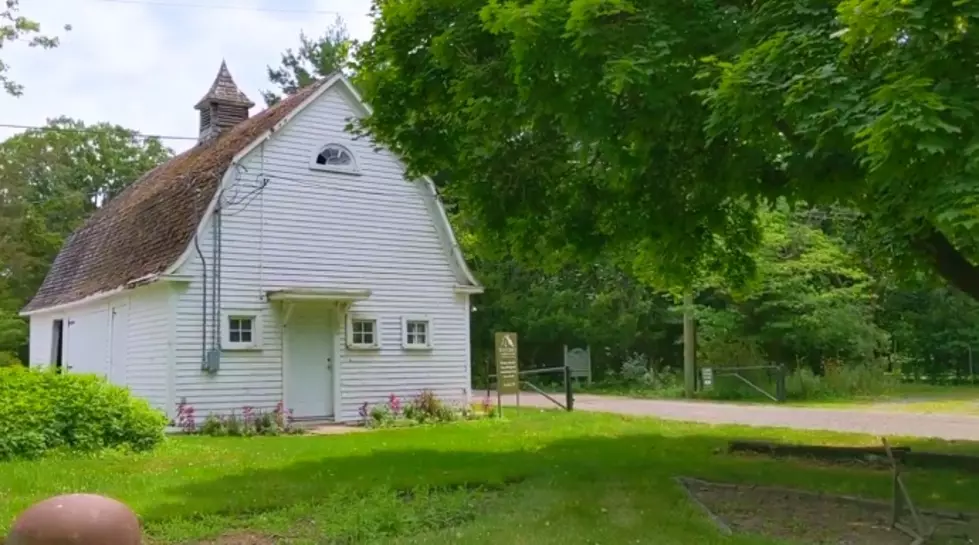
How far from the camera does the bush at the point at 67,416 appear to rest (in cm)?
1095

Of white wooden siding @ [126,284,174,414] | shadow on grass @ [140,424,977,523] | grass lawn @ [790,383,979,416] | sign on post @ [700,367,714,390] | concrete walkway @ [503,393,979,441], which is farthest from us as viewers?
sign on post @ [700,367,714,390]

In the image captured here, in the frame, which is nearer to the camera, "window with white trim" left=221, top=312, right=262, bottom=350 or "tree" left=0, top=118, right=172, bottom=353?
"window with white trim" left=221, top=312, right=262, bottom=350

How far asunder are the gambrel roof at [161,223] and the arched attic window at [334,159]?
3.05 feet

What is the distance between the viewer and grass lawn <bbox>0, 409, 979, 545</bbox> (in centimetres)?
655

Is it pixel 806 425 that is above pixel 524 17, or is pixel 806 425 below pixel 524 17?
below

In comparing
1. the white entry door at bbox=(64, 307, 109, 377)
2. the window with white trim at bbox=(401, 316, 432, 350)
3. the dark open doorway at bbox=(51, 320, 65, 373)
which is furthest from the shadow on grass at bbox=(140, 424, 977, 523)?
the dark open doorway at bbox=(51, 320, 65, 373)

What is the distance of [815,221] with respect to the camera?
2770cm

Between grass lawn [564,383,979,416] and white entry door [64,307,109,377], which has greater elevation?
white entry door [64,307,109,377]

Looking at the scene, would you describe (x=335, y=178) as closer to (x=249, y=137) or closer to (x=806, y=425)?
(x=249, y=137)

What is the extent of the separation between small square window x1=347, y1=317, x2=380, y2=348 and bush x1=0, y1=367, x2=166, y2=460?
15.5ft

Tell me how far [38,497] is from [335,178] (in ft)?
31.9

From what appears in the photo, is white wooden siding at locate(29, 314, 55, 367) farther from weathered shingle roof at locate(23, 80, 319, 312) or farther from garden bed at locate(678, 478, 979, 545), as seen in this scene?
garden bed at locate(678, 478, 979, 545)

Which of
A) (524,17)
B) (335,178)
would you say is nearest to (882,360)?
(335,178)

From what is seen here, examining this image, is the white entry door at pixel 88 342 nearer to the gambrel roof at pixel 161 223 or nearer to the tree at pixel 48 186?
the gambrel roof at pixel 161 223
